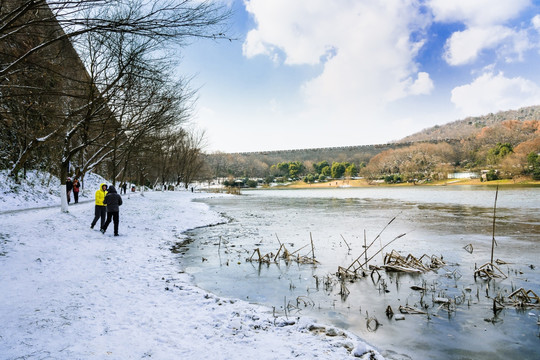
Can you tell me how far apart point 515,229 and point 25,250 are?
1953cm

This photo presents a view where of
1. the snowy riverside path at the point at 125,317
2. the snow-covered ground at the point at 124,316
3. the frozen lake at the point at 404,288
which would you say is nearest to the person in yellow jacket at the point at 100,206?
the snow-covered ground at the point at 124,316

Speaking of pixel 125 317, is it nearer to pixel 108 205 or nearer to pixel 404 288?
pixel 404 288

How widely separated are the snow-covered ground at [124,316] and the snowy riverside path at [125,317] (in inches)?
0.5

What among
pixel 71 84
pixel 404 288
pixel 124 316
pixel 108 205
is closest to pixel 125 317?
pixel 124 316

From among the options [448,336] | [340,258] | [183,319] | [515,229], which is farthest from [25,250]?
[515,229]

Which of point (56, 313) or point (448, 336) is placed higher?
point (56, 313)

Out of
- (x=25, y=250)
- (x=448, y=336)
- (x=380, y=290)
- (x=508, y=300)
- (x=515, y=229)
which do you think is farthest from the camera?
(x=515, y=229)

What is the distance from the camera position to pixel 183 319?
17.2ft

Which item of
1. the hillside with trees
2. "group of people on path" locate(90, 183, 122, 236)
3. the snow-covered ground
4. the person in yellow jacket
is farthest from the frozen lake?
the hillside with trees

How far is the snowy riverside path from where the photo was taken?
4090 millimetres

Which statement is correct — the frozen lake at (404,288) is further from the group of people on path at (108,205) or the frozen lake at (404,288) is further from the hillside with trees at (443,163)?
the hillside with trees at (443,163)

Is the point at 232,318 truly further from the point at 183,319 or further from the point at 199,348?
the point at 199,348

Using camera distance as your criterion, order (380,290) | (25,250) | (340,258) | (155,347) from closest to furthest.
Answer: (155,347) < (380,290) < (25,250) < (340,258)

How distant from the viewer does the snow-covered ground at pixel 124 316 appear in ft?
13.4
